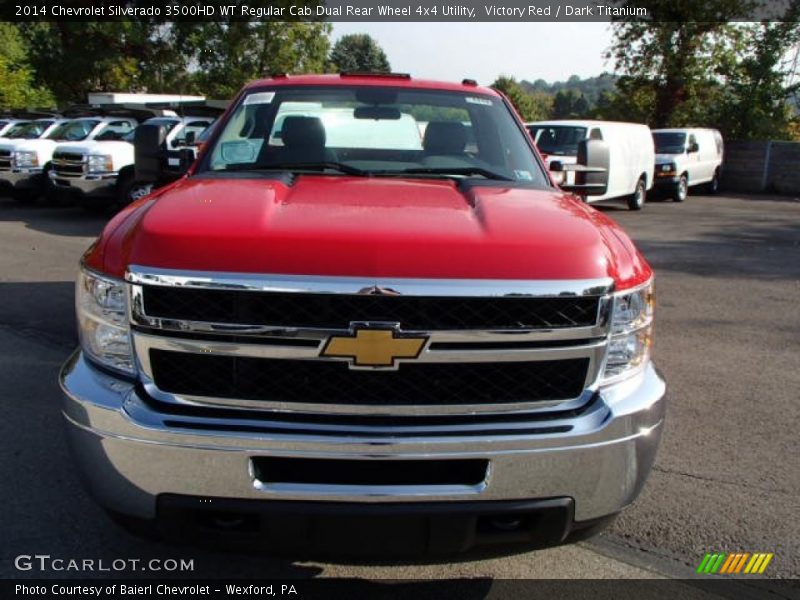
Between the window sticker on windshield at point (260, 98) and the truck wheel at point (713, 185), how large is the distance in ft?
68.9

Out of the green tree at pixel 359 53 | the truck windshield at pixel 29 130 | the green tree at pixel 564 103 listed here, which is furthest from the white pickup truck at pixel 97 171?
the green tree at pixel 564 103

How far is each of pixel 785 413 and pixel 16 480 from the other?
174 inches

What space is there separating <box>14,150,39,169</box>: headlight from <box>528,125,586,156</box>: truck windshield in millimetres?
10292

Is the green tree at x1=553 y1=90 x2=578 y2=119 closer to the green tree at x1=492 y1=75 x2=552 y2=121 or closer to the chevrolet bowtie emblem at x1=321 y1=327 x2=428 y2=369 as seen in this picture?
the green tree at x1=492 y1=75 x2=552 y2=121

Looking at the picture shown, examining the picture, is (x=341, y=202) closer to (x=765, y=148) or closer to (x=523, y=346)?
(x=523, y=346)

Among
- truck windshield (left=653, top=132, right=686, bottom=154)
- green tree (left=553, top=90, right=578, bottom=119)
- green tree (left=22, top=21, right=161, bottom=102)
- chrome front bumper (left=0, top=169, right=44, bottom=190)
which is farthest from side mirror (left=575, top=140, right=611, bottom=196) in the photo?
green tree (left=553, top=90, right=578, bottom=119)

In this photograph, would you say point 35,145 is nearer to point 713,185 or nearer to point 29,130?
point 29,130

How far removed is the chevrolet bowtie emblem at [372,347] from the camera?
227 cm

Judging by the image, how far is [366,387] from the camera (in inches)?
92.1

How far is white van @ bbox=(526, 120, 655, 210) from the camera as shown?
618 inches

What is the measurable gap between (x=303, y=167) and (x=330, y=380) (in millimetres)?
1510

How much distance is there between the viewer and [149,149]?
429 centimetres

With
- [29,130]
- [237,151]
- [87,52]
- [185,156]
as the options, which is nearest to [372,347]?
[237,151]

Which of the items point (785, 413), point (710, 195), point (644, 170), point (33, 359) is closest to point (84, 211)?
point (33, 359)
